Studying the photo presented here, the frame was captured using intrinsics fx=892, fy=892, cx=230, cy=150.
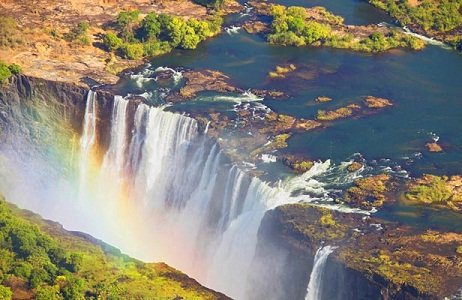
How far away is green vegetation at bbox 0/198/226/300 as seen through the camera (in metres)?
41.6

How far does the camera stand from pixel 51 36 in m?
63.8

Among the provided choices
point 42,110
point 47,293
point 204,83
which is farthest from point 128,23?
point 47,293

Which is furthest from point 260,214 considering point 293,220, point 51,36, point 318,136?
point 51,36

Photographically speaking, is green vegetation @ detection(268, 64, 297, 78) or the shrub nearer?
green vegetation @ detection(268, 64, 297, 78)

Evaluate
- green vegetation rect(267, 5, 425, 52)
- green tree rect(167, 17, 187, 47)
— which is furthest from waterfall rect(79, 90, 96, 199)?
green vegetation rect(267, 5, 425, 52)

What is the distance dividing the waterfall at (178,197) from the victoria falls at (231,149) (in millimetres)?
108

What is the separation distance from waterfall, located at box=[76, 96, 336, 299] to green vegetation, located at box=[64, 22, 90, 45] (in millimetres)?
7891

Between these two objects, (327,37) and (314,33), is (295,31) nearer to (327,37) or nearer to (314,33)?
(314,33)

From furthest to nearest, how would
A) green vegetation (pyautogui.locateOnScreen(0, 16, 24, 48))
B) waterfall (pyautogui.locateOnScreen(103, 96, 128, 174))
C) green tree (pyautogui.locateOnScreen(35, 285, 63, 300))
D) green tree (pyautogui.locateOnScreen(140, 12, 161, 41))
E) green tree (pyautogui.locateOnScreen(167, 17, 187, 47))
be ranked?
green tree (pyautogui.locateOnScreen(140, 12, 161, 41))
green tree (pyautogui.locateOnScreen(167, 17, 187, 47))
green vegetation (pyautogui.locateOnScreen(0, 16, 24, 48))
waterfall (pyautogui.locateOnScreen(103, 96, 128, 174))
green tree (pyautogui.locateOnScreen(35, 285, 63, 300))

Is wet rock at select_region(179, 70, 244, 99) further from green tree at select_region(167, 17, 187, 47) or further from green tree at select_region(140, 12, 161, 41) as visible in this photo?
green tree at select_region(140, 12, 161, 41)

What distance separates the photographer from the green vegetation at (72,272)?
41562 millimetres

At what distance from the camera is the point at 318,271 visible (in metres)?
43.7

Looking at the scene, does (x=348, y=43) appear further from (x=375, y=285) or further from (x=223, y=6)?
(x=375, y=285)

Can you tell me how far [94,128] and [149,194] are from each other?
5838 mm
